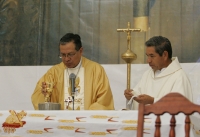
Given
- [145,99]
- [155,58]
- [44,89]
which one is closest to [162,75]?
[155,58]

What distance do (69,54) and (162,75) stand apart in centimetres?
92

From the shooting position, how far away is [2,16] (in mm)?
7863

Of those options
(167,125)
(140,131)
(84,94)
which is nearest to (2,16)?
(84,94)

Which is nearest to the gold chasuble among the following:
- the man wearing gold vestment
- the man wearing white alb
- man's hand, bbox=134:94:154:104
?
the man wearing gold vestment

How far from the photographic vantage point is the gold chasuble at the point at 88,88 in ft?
19.3

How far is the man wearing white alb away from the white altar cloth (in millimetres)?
680

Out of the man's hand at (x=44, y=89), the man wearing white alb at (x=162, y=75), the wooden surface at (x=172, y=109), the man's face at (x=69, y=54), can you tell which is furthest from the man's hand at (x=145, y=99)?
the wooden surface at (x=172, y=109)

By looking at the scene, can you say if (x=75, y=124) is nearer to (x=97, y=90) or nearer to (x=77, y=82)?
(x=97, y=90)

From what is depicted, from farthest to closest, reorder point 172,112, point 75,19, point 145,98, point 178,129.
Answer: point 75,19 → point 145,98 → point 178,129 → point 172,112

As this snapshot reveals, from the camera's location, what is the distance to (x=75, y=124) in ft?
16.2

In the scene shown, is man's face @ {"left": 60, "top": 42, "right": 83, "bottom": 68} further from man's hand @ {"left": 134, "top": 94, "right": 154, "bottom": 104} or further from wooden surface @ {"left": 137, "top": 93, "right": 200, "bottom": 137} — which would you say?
wooden surface @ {"left": 137, "top": 93, "right": 200, "bottom": 137}

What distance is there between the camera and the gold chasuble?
19.3ft

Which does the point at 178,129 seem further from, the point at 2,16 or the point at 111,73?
the point at 2,16

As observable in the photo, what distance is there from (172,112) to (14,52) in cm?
452
